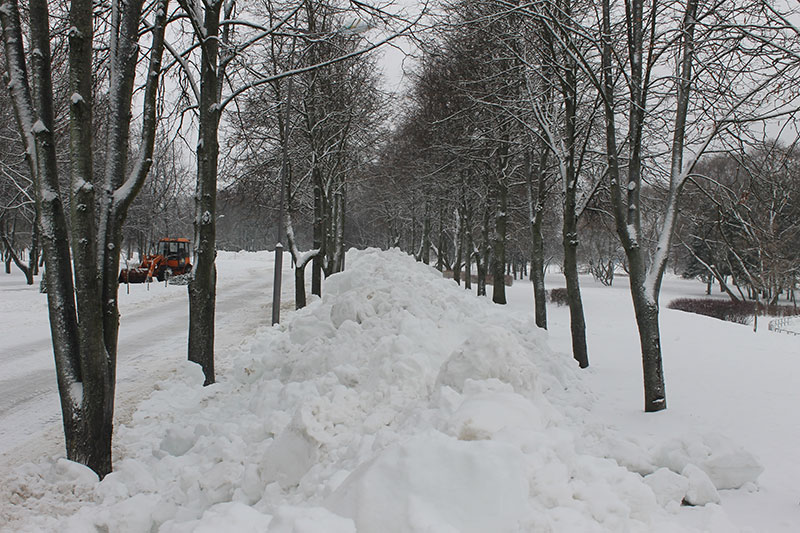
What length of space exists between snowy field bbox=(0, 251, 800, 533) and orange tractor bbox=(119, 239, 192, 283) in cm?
1778

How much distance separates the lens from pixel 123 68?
4.41 m

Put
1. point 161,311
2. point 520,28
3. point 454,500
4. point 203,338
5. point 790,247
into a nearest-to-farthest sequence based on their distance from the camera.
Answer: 1. point 454,500
2. point 203,338
3. point 520,28
4. point 161,311
5. point 790,247

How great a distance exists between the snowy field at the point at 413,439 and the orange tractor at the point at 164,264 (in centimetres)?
1778

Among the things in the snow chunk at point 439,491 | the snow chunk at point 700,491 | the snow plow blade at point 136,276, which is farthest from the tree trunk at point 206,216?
the snow plow blade at point 136,276

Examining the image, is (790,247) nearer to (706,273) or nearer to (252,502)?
(706,273)

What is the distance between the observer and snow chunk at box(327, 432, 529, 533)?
234cm

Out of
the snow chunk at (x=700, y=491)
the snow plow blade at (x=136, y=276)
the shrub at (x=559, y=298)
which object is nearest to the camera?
the snow chunk at (x=700, y=491)

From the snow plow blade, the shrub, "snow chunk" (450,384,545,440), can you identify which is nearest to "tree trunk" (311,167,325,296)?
the shrub

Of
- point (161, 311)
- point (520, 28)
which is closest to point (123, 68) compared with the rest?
point (520, 28)

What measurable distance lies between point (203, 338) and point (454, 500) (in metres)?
5.72

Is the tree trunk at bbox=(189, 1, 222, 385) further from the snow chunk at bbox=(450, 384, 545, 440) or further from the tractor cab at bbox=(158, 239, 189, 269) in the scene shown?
the tractor cab at bbox=(158, 239, 189, 269)

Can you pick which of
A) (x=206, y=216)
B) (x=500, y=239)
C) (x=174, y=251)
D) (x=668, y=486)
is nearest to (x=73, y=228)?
(x=206, y=216)

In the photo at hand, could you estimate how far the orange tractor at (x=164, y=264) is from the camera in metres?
25.1

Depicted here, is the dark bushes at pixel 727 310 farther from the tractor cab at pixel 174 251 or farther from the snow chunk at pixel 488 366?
the tractor cab at pixel 174 251
